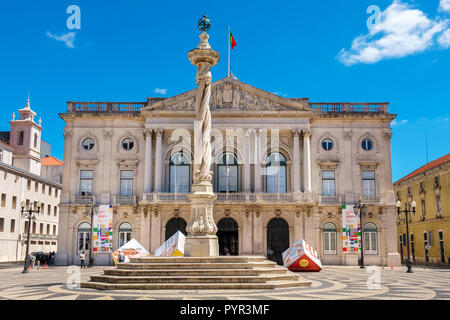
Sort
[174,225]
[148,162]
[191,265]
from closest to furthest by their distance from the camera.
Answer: [191,265] < [174,225] < [148,162]

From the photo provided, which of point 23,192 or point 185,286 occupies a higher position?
→ point 23,192

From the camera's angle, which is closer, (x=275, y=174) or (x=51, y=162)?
(x=275, y=174)

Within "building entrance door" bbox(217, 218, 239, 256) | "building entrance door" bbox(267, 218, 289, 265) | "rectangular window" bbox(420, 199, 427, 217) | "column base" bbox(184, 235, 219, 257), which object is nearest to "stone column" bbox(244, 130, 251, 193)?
"building entrance door" bbox(217, 218, 239, 256)

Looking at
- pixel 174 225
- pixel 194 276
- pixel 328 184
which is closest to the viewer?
pixel 194 276

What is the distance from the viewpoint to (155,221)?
39688 mm

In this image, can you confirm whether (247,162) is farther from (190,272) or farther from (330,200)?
(190,272)

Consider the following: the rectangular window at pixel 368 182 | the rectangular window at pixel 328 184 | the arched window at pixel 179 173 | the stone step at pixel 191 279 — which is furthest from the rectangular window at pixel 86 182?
the stone step at pixel 191 279

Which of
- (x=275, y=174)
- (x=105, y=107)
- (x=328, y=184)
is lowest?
(x=328, y=184)

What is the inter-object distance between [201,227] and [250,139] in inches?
925

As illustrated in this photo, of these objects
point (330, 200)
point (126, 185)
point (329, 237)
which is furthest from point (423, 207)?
point (126, 185)

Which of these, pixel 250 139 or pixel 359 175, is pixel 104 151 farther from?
pixel 359 175

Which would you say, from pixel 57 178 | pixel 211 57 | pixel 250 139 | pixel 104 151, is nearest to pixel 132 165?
pixel 104 151

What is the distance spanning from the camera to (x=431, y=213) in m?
48.5

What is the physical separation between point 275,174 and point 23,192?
2961 centimetres
